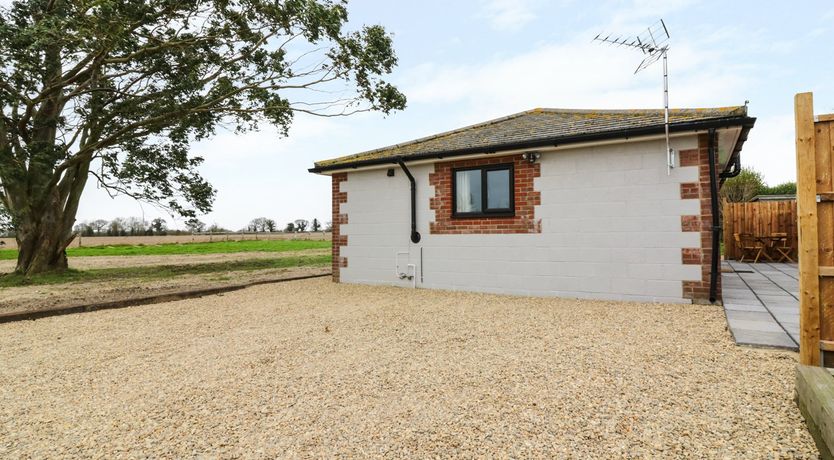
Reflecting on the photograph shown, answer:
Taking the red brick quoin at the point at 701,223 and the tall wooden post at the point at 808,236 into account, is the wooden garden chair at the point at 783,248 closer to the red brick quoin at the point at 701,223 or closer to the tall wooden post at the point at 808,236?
the red brick quoin at the point at 701,223

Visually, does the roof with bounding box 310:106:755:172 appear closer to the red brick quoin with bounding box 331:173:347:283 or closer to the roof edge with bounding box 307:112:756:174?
the roof edge with bounding box 307:112:756:174

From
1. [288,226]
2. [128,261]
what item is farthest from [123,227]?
[128,261]

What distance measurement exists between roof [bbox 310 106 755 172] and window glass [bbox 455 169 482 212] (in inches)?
19.1

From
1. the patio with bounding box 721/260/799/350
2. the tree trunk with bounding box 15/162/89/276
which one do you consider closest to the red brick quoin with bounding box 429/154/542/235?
the patio with bounding box 721/260/799/350

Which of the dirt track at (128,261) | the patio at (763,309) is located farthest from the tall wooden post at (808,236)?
the dirt track at (128,261)

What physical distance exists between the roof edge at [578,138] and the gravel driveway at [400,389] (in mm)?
2651

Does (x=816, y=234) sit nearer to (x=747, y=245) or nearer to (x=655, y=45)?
(x=655, y=45)

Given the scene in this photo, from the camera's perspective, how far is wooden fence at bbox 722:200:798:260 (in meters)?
11.8

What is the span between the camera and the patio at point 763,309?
3.89 meters

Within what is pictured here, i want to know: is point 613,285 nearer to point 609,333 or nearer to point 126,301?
point 609,333

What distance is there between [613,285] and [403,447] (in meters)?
5.42

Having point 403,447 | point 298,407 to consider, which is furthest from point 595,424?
point 298,407

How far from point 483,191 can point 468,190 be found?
33 cm

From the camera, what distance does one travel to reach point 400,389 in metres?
2.90
